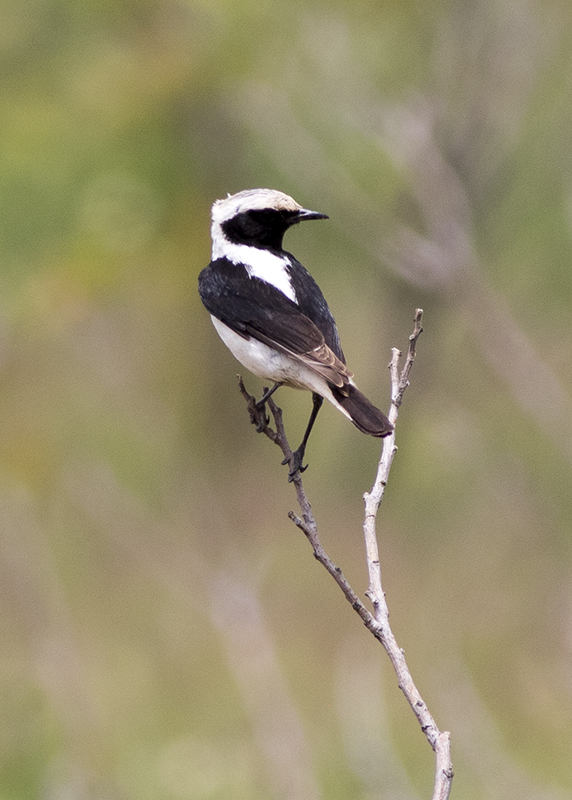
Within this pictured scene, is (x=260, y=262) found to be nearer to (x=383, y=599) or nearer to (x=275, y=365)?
(x=275, y=365)

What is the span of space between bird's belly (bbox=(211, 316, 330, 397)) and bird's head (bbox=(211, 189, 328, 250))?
708 mm

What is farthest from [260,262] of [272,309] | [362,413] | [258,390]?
[258,390]

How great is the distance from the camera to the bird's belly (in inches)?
168

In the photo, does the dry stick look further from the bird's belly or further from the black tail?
the bird's belly

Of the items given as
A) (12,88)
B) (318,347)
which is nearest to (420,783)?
(318,347)

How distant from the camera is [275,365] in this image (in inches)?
171

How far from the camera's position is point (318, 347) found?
421cm

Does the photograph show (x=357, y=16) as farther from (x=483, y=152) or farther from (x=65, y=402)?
(x=65, y=402)

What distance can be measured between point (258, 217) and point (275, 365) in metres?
0.99

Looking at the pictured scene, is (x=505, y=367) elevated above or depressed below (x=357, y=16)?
below

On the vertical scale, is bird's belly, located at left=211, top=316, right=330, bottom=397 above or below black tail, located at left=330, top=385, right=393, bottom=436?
above

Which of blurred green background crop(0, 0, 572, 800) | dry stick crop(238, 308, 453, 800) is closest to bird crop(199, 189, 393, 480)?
dry stick crop(238, 308, 453, 800)

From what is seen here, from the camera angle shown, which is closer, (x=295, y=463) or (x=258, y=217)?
(x=295, y=463)

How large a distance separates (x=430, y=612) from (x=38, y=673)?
4720mm
